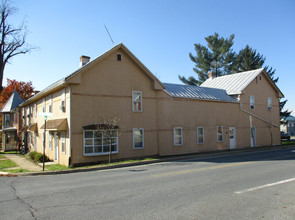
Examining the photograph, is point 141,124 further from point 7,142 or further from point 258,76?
point 7,142

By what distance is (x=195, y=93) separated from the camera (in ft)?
78.2

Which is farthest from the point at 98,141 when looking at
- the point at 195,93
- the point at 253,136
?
the point at 253,136

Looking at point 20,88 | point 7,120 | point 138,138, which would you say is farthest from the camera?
point 20,88

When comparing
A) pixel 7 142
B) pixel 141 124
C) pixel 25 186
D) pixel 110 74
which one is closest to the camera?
pixel 25 186

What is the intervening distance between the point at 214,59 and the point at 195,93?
34391mm

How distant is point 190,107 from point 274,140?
14.1 metres

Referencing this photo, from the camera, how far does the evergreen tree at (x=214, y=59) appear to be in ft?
181

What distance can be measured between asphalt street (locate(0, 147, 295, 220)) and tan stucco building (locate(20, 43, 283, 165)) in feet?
20.4

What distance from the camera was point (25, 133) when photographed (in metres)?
29.7

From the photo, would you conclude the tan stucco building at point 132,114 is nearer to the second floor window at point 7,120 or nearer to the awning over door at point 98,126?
the awning over door at point 98,126

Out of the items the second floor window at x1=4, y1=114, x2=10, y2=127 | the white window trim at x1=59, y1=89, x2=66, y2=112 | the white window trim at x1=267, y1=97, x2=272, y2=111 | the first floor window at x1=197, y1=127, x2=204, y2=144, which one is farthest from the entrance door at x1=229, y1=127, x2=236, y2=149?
the second floor window at x1=4, y1=114, x2=10, y2=127

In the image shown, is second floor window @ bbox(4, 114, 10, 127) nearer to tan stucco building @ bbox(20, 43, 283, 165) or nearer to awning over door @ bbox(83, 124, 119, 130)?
tan stucco building @ bbox(20, 43, 283, 165)

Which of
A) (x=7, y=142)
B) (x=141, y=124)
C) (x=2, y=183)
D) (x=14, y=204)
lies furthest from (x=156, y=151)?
(x=7, y=142)

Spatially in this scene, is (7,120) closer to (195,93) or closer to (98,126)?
(98,126)
